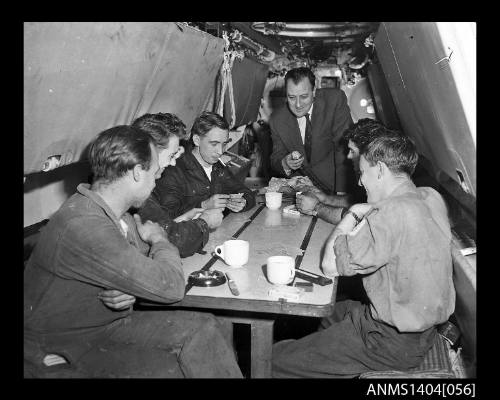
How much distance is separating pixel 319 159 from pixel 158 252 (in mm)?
3169

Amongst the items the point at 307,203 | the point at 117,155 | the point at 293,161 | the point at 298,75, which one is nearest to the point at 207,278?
the point at 117,155

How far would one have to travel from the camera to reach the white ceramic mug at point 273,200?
146 inches

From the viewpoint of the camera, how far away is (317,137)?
4844 millimetres

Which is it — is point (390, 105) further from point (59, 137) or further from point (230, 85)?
point (59, 137)

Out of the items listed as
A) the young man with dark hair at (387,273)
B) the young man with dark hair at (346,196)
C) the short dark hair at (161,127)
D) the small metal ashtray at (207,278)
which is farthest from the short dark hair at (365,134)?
the short dark hair at (161,127)

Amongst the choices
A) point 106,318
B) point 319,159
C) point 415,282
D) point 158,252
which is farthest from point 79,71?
point 319,159

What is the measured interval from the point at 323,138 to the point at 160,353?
11.2 ft

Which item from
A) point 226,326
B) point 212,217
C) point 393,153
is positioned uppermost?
point 393,153

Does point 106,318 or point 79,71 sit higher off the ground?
point 79,71

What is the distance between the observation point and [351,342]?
7.75ft

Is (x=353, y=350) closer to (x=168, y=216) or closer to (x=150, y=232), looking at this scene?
(x=150, y=232)

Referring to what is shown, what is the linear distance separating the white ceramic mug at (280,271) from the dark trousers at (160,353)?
1.14 ft

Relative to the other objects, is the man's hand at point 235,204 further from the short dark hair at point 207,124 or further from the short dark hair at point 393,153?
the short dark hair at point 393,153

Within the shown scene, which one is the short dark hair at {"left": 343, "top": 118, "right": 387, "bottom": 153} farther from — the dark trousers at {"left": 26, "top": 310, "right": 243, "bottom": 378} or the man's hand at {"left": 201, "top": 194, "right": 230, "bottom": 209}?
the dark trousers at {"left": 26, "top": 310, "right": 243, "bottom": 378}
